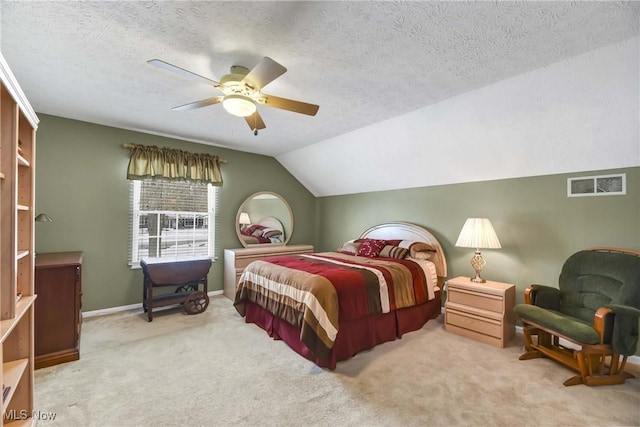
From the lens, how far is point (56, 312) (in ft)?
8.13

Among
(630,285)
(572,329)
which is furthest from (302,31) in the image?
(630,285)

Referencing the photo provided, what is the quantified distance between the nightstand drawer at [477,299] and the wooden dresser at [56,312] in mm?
3803

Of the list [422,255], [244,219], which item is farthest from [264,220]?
[422,255]

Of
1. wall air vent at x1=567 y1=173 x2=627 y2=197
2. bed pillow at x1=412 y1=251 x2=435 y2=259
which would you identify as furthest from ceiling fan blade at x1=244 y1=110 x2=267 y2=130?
wall air vent at x1=567 y1=173 x2=627 y2=197

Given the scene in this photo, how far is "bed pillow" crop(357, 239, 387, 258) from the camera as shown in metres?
4.02

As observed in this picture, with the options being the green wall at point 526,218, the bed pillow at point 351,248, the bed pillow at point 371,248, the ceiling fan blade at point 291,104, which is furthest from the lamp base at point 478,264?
the ceiling fan blade at point 291,104

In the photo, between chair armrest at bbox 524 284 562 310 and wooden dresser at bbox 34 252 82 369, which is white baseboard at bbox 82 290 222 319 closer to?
wooden dresser at bbox 34 252 82 369

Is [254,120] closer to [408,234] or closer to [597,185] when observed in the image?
[408,234]

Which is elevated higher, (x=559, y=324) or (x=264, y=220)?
(x=264, y=220)

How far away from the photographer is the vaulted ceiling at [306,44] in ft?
5.47

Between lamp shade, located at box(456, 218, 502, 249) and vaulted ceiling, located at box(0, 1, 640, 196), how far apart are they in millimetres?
1453

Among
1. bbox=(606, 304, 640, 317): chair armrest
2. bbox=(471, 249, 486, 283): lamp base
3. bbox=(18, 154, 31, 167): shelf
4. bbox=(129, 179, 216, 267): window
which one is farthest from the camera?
bbox=(129, 179, 216, 267): window

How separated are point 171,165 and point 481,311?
4411 millimetres

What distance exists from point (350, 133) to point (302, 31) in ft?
7.46
